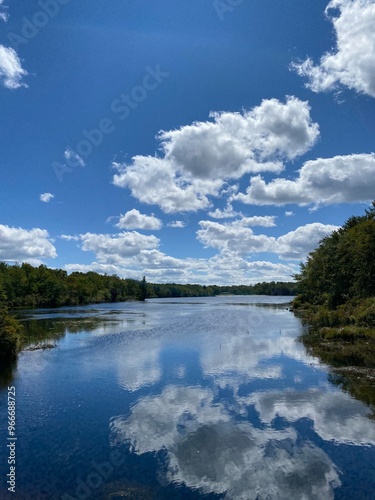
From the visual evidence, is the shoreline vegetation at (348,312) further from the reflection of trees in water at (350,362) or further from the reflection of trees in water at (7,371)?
the reflection of trees in water at (7,371)

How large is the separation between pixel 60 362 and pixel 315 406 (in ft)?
69.4

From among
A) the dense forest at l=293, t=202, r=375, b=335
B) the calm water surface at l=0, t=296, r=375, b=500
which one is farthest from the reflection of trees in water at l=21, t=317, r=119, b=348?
the dense forest at l=293, t=202, r=375, b=335

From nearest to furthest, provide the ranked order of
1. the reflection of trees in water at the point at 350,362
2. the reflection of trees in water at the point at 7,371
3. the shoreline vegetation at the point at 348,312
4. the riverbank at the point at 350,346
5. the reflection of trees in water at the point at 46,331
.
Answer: the reflection of trees in water at the point at 350,362 → the riverbank at the point at 350,346 → the reflection of trees in water at the point at 7,371 → the shoreline vegetation at the point at 348,312 → the reflection of trees in water at the point at 46,331

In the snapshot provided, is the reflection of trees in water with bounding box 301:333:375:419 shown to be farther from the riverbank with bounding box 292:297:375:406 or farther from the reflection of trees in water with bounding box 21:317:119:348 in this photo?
the reflection of trees in water with bounding box 21:317:119:348

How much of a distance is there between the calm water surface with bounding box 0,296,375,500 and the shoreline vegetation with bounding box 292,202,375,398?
1.94 meters

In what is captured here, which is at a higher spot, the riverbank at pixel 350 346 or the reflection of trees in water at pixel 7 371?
the riverbank at pixel 350 346

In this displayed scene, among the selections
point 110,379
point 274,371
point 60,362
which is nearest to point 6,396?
point 110,379

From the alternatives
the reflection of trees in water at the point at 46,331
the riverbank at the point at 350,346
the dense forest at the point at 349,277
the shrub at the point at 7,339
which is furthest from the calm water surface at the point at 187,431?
the dense forest at the point at 349,277

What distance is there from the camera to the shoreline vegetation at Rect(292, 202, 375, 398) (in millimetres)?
26359

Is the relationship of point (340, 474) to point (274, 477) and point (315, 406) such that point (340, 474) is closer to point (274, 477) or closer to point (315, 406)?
point (274, 477)

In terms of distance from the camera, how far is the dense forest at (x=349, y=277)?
46.7 m

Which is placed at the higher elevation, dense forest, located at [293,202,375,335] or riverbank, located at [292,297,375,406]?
dense forest, located at [293,202,375,335]

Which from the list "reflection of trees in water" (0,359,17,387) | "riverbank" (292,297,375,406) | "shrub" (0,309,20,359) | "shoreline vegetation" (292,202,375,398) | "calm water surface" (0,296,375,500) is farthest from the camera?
"shrub" (0,309,20,359)

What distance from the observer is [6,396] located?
72.0ft
